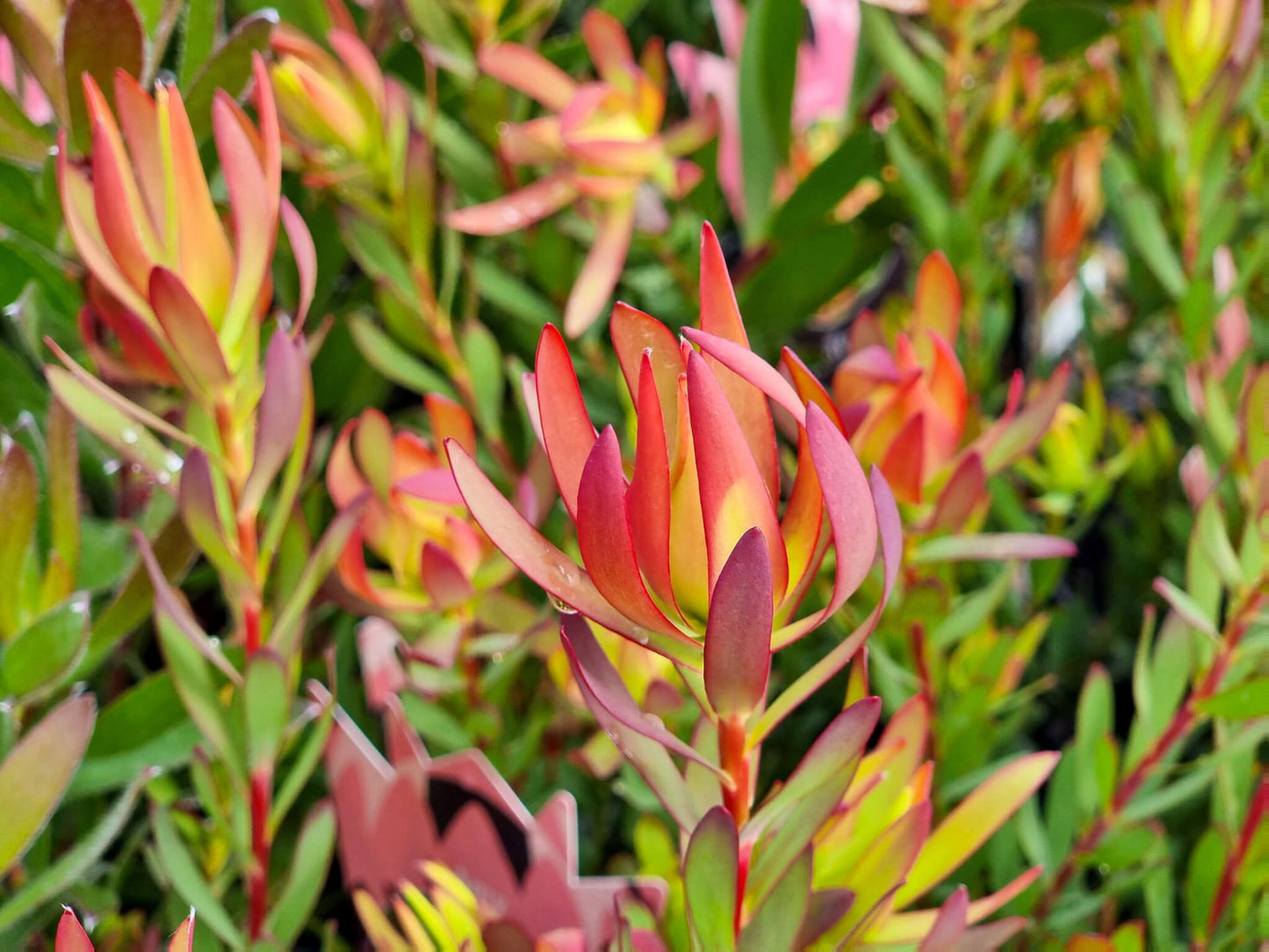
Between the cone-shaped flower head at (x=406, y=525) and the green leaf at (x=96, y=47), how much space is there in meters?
0.14

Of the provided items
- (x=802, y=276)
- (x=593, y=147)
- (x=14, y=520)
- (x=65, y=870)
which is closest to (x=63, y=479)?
(x=14, y=520)

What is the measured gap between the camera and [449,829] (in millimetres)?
372

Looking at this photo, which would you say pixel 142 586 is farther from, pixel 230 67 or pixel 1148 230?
pixel 1148 230

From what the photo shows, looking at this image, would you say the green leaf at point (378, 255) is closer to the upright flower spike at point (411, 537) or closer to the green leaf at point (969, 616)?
the upright flower spike at point (411, 537)

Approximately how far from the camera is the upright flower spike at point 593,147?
0.45 metres

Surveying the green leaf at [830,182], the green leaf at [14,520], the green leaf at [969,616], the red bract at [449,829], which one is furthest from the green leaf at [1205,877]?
the green leaf at [14,520]

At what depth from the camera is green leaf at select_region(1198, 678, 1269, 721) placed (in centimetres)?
36

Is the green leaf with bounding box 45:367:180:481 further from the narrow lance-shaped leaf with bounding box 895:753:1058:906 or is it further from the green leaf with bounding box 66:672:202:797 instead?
the narrow lance-shaped leaf with bounding box 895:753:1058:906

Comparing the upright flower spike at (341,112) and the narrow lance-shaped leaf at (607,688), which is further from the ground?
the upright flower spike at (341,112)

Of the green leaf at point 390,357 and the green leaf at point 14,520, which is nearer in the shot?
the green leaf at point 14,520

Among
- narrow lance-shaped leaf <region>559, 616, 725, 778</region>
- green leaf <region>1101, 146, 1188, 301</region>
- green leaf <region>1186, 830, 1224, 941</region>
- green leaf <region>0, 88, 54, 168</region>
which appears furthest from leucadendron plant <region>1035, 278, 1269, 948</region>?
green leaf <region>0, 88, 54, 168</region>

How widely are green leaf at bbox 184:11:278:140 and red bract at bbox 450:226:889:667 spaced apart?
0.21 meters

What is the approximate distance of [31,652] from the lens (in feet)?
1.17

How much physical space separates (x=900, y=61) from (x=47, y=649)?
443 mm
